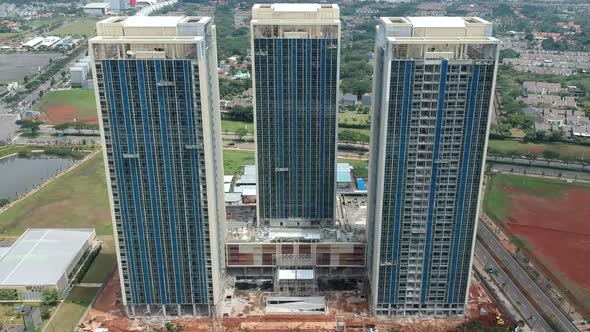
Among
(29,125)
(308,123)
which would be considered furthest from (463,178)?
(29,125)

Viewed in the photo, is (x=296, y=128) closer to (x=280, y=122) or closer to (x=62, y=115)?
(x=280, y=122)

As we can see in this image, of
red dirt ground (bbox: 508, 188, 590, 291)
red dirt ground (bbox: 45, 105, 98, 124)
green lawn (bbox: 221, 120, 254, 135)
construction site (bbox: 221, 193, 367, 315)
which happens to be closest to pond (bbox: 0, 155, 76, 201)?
red dirt ground (bbox: 45, 105, 98, 124)

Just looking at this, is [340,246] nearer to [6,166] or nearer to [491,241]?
[491,241]

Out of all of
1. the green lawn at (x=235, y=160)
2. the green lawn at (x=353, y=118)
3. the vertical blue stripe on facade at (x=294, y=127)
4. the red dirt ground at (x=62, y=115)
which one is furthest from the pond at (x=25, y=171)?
the green lawn at (x=353, y=118)

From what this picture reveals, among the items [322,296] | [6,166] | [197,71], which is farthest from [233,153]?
A: [197,71]

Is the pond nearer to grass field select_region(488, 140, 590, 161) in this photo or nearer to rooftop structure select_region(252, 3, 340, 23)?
rooftop structure select_region(252, 3, 340, 23)

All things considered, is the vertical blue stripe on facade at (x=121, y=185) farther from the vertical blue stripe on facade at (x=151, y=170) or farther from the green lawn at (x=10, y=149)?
the green lawn at (x=10, y=149)
